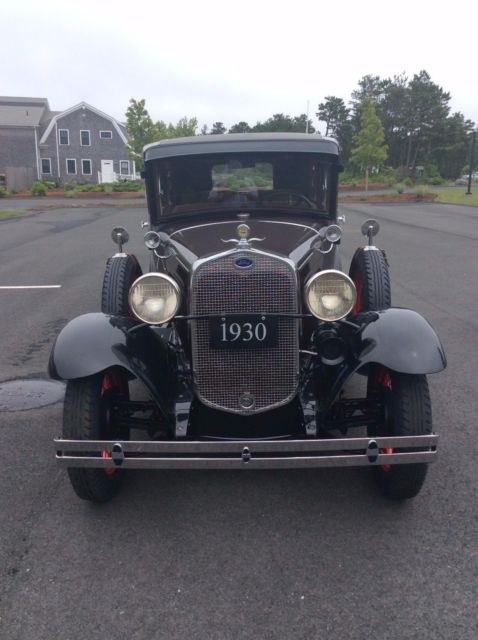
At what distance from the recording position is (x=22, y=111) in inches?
1800

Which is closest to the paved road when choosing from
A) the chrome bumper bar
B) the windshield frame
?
the chrome bumper bar

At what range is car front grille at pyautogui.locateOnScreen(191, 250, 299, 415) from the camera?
286cm

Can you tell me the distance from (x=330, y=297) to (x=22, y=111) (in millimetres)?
49502

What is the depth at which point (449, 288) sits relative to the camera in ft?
27.3

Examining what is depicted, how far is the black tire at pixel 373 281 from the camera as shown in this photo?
3.95 m

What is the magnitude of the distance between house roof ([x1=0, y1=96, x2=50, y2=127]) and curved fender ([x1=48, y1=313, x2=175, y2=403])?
4614cm

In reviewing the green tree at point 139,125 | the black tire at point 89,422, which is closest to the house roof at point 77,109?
the green tree at point 139,125

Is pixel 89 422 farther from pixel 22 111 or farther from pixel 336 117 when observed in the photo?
pixel 336 117

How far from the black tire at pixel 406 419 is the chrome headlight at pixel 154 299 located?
1208 mm

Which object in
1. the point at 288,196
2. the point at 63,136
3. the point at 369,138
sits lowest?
the point at 288,196

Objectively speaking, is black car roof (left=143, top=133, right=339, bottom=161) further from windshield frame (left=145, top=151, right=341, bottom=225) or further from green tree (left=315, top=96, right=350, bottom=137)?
green tree (left=315, top=96, right=350, bottom=137)

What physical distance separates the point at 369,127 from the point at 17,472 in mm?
40247

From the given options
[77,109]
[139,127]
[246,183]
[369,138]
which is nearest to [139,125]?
[139,127]

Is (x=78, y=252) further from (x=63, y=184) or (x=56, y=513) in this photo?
(x=63, y=184)
